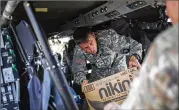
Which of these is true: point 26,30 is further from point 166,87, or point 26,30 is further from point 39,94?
point 166,87

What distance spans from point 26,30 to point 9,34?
22 centimetres

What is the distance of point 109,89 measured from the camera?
144 inches

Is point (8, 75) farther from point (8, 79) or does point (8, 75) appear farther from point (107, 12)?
point (107, 12)

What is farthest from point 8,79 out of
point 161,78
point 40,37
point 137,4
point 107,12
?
point 161,78

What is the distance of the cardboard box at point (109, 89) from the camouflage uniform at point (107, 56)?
0.51m

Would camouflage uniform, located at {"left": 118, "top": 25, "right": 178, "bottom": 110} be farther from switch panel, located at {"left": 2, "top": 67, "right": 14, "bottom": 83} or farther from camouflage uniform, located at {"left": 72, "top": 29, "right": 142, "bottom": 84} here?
camouflage uniform, located at {"left": 72, "top": 29, "right": 142, "bottom": 84}

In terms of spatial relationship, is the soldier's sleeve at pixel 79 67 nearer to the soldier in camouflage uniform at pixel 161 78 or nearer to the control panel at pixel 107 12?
the control panel at pixel 107 12

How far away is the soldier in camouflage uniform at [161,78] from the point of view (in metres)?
1.41

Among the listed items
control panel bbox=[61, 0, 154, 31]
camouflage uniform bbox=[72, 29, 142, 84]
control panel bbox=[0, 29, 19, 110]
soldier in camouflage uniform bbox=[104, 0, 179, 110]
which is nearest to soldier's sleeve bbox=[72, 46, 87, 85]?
camouflage uniform bbox=[72, 29, 142, 84]

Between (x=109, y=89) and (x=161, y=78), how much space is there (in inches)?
89.1

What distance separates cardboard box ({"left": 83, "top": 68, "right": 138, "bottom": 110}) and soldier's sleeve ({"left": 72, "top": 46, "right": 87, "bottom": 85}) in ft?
1.65

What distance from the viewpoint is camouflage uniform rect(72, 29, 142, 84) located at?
4.23 meters

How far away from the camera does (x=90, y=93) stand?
146 inches

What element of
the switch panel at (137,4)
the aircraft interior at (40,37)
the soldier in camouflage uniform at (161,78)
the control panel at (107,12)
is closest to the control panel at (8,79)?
the aircraft interior at (40,37)
